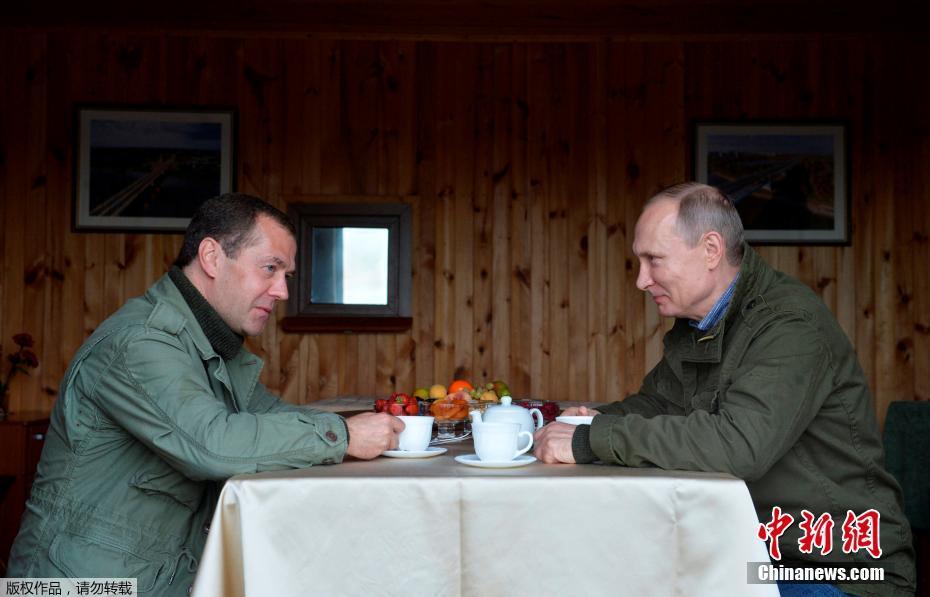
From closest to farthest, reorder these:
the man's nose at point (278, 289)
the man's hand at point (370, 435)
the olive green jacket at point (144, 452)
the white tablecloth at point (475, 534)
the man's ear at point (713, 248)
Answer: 1. the white tablecloth at point (475, 534)
2. the olive green jacket at point (144, 452)
3. the man's hand at point (370, 435)
4. the man's ear at point (713, 248)
5. the man's nose at point (278, 289)

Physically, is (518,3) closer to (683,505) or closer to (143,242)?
(143,242)

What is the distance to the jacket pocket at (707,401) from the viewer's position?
196 centimetres

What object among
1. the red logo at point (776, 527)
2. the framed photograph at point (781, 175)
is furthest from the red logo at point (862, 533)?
the framed photograph at point (781, 175)

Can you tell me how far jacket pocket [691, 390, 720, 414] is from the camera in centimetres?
196

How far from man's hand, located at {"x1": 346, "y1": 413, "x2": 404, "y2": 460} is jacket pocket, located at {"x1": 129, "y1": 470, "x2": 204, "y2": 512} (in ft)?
1.31

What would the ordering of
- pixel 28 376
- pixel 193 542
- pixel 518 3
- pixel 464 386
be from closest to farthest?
pixel 193 542, pixel 464 386, pixel 518 3, pixel 28 376

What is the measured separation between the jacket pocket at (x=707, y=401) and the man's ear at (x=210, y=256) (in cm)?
119

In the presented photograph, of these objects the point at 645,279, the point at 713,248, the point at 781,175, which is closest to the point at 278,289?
the point at 645,279

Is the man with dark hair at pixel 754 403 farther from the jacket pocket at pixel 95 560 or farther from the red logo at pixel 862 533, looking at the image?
the jacket pocket at pixel 95 560

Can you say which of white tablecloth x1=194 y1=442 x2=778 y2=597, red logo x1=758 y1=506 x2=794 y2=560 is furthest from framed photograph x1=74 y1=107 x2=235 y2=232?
red logo x1=758 y1=506 x2=794 y2=560

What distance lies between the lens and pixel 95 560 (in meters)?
1.82

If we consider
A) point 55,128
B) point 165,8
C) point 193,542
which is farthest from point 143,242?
point 193,542

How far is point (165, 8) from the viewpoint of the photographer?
15.1ft

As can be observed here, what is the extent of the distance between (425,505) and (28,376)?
13.1 feet
